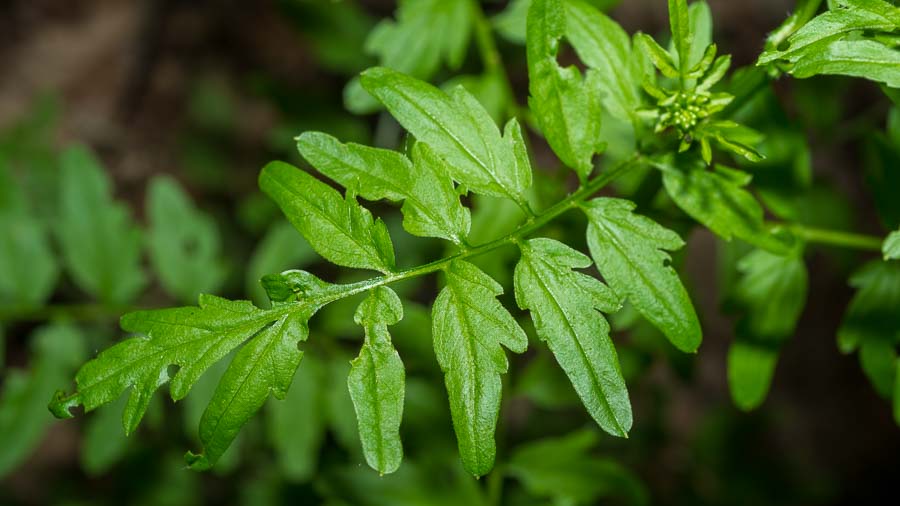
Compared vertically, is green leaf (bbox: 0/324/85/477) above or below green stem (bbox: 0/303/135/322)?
below

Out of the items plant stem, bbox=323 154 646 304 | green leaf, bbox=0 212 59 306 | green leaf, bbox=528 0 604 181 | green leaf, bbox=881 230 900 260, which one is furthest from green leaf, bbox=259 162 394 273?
green leaf, bbox=0 212 59 306

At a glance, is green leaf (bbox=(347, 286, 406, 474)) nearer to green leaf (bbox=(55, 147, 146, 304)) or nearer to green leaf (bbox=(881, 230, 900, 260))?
green leaf (bbox=(881, 230, 900, 260))

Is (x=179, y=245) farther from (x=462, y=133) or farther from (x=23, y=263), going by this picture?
(x=462, y=133)

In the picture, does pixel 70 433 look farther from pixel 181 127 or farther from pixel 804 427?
pixel 804 427

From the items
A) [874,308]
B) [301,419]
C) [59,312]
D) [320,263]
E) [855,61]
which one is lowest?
[320,263]

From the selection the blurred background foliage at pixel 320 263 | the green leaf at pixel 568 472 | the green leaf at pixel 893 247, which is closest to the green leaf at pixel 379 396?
the blurred background foliage at pixel 320 263

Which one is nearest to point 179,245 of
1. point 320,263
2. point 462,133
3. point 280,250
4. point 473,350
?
point 280,250

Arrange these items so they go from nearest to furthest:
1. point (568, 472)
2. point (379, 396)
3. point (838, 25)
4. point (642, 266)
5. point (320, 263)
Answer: point (838, 25)
point (379, 396)
point (642, 266)
point (568, 472)
point (320, 263)

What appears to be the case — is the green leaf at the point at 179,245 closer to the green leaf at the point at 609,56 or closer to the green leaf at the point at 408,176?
the green leaf at the point at 408,176
